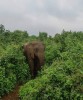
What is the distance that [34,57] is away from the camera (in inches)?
664

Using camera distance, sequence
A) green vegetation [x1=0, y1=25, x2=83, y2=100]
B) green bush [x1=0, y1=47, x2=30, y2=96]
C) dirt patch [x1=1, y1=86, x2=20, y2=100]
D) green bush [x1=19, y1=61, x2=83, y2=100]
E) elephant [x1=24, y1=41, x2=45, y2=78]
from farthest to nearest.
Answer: elephant [x1=24, y1=41, x2=45, y2=78] < green bush [x1=0, y1=47, x2=30, y2=96] < dirt patch [x1=1, y1=86, x2=20, y2=100] < green vegetation [x1=0, y1=25, x2=83, y2=100] < green bush [x1=19, y1=61, x2=83, y2=100]

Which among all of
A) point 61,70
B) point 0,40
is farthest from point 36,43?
point 0,40

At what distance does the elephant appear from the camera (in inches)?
659

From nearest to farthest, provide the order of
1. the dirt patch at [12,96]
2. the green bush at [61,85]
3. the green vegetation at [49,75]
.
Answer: the green bush at [61,85]
the green vegetation at [49,75]
the dirt patch at [12,96]

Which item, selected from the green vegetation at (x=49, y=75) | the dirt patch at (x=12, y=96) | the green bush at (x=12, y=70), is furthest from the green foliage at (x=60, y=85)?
the green bush at (x=12, y=70)

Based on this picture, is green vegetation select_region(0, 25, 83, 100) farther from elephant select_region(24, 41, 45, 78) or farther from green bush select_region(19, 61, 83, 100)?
elephant select_region(24, 41, 45, 78)

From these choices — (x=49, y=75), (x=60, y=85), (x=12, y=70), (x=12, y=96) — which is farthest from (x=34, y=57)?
(x=60, y=85)

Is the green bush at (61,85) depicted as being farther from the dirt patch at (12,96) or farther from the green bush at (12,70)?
the green bush at (12,70)

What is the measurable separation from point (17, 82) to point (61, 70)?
3.42 meters

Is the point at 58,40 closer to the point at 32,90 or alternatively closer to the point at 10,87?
the point at 10,87

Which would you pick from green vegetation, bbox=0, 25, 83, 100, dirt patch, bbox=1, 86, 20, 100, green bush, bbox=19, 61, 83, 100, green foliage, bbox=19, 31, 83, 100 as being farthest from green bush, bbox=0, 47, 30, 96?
green bush, bbox=19, 61, 83, 100

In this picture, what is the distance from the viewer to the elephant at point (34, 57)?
1675 centimetres

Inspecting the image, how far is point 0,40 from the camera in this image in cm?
2444

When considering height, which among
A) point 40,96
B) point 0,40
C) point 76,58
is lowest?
point 40,96
